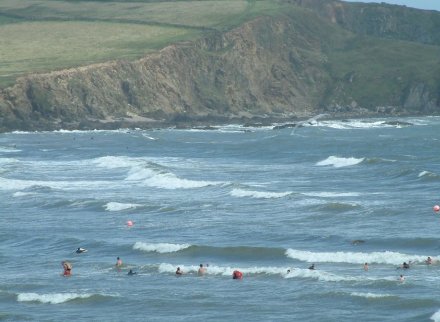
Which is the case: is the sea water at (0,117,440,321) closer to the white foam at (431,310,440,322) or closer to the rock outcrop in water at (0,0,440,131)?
the white foam at (431,310,440,322)

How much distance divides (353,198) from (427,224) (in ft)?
29.8

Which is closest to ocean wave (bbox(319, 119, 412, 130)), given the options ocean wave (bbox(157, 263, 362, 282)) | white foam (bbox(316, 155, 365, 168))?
white foam (bbox(316, 155, 365, 168))

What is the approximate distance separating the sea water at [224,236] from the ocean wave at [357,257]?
0.21 feet

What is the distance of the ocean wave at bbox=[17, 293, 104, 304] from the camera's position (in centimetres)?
3917

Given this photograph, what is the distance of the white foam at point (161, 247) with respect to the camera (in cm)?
4699

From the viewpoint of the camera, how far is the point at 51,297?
3950 cm

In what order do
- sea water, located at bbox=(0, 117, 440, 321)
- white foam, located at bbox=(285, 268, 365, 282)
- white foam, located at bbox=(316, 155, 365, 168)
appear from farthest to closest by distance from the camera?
white foam, located at bbox=(316, 155, 365, 168), white foam, located at bbox=(285, 268, 365, 282), sea water, located at bbox=(0, 117, 440, 321)

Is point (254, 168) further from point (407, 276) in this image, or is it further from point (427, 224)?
point (407, 276)

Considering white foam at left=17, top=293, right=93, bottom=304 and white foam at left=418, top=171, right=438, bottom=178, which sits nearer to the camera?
white foam at left=17, top=293, right=93, bottom=304

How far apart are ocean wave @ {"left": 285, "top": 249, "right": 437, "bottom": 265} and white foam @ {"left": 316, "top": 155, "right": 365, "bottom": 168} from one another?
33.3 meters

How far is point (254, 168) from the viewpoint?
79.1m

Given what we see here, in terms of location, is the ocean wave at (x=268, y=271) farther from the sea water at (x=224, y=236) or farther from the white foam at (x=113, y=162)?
the white foam at (x=113, y=162)

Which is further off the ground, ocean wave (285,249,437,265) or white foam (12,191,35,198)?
ocean wave (285,249,437,265)

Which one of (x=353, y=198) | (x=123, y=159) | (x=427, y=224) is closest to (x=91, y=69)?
(x=123, y=159)
